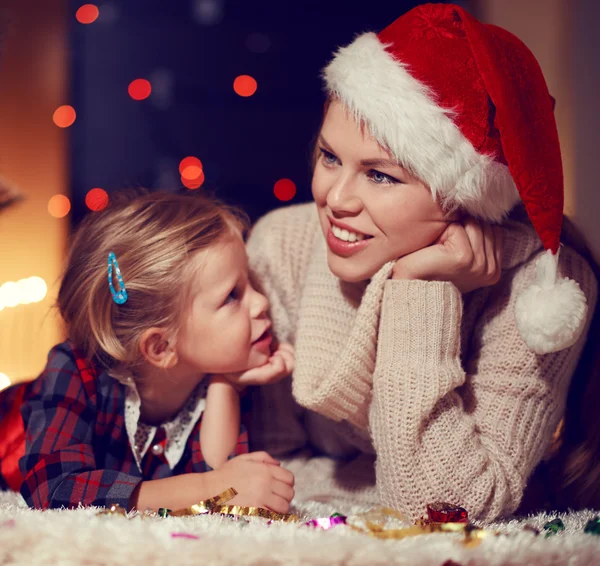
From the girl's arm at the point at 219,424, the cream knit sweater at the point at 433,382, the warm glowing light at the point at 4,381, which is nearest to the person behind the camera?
the cream knit sweater at the point at 433,382

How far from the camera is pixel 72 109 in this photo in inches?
96.3

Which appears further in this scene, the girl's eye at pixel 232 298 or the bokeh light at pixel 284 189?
the bokeh light at pixel 284 189

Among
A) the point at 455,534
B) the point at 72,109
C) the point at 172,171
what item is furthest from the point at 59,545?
the point at 72,109

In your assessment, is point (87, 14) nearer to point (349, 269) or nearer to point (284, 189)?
point (284, 189)

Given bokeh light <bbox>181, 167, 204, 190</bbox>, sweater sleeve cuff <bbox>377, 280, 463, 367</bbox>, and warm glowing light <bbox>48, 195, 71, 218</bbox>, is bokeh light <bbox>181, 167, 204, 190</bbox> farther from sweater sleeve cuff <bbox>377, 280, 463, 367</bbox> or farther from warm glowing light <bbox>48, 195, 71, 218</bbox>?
sweater sleeve cuff <bbox>377, 280, 463, 367</bbox>

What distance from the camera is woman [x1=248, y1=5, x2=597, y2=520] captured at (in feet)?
3.60

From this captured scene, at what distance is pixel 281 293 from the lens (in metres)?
1.50

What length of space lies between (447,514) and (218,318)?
1.72ft

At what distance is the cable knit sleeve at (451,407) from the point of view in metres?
1.10

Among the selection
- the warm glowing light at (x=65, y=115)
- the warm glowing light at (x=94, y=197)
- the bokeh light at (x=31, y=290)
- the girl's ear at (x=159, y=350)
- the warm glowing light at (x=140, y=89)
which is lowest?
the bokeh light at (x=31, y=290)

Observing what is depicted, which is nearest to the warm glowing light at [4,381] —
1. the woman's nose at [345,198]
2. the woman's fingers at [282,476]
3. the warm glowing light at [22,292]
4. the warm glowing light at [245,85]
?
the warm glowing light at [22,292]

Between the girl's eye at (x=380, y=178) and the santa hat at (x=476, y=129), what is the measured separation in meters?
0.04

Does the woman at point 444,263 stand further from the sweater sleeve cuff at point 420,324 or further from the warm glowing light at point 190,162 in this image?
the warm glowing light at point 190,162

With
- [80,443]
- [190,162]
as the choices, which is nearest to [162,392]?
[80,443]
